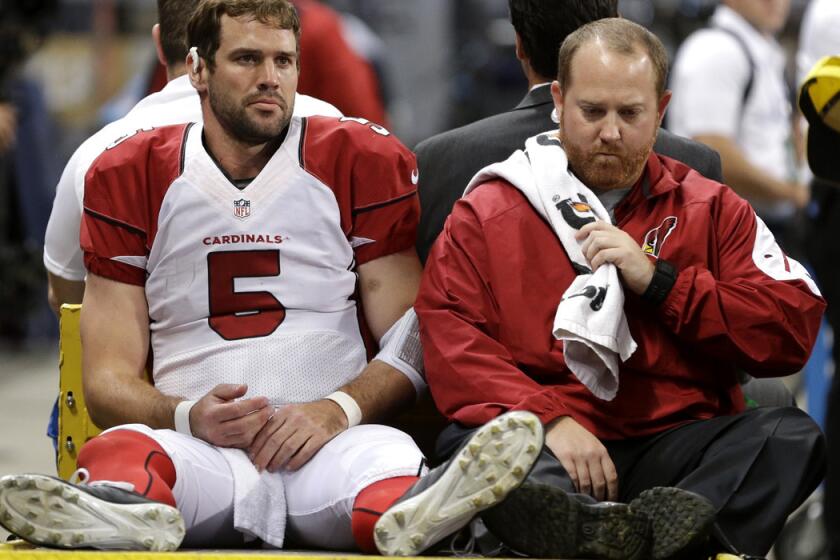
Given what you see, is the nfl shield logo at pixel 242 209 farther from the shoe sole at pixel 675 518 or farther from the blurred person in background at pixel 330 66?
the blurred person in background at pixel 330 66

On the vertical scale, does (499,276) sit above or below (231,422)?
above

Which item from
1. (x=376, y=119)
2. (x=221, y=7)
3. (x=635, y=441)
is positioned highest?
(x=221, y=7)

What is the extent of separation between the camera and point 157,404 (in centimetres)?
379

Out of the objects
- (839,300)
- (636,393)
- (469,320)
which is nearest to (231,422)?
(469,320)

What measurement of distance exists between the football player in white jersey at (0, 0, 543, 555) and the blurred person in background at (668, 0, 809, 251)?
2.90 meters

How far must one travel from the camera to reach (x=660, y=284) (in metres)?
3.56

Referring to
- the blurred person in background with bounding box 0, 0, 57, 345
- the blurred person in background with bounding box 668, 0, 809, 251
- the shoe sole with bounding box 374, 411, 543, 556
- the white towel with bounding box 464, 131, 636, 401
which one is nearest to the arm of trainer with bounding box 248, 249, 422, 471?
the white towel with bounding box 464, 131, 636, 401

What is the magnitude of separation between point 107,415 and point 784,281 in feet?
5.30

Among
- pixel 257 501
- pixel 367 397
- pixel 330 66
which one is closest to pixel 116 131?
pixel 367 397

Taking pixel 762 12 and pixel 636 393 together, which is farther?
pixel 762 12

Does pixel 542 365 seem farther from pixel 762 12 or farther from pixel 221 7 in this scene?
pixel 762 12

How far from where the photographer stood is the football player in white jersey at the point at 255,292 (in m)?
3.66

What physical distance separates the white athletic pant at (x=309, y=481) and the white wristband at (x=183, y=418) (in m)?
0.05

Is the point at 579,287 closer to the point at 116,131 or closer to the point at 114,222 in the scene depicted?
the point at 114,222
